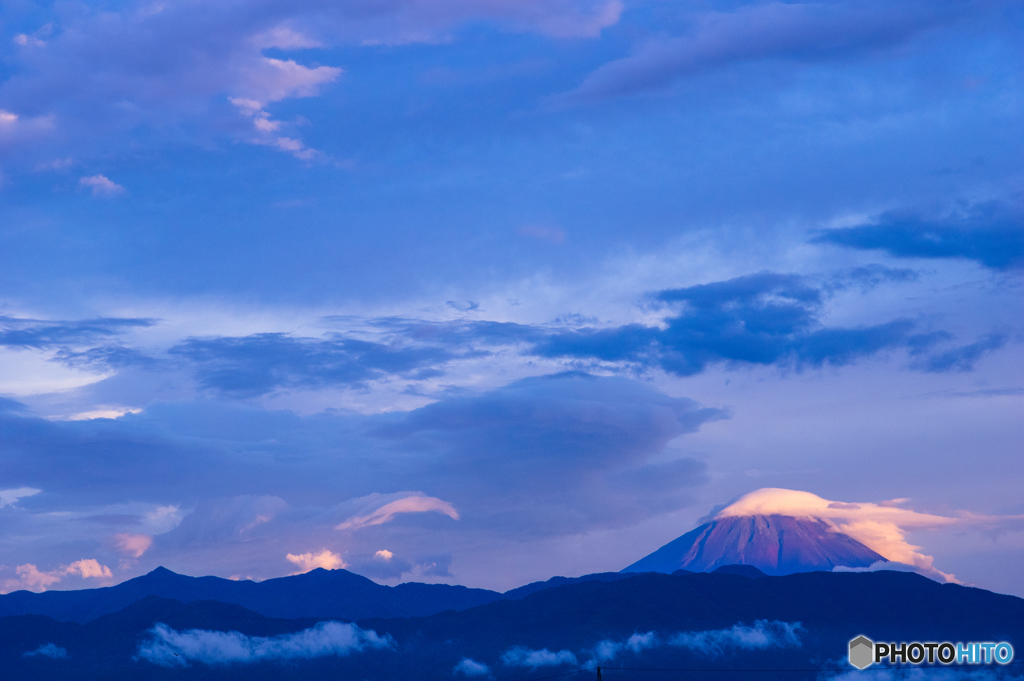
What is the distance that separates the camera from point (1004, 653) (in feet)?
376

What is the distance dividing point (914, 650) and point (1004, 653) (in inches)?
442

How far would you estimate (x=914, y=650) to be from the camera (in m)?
112
